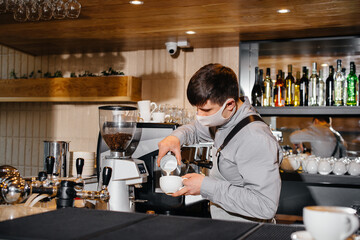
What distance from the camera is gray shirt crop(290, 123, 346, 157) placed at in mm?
3750

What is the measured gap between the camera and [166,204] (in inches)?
92.0

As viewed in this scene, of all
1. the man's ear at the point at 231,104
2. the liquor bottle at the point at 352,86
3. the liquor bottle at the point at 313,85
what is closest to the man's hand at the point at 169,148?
the man's ear at the point at 231,104

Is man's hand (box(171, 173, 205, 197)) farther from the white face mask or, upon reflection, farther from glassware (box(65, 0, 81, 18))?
glassware (box(65, 0, 81, 18))

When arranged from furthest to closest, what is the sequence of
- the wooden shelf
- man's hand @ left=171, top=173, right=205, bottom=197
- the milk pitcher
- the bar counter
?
1. the wooden shelf
2. the milk pitcher
3. man's hand @ left=171, top=173, right=205, bottom=197
4. the bar counter

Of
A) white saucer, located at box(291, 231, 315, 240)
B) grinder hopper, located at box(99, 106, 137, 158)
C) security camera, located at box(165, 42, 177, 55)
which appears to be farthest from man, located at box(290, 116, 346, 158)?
white saucer, located at box(291, 231, 315, 240)

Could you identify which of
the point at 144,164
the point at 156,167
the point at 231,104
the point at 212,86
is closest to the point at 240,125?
the point at 231,104

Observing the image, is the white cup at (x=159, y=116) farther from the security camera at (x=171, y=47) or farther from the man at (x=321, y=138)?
the man at (x=321, y=138)

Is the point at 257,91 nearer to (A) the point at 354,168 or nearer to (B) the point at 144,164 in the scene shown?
(A) the point at 354,168

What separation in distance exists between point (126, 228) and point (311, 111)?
9.09 feet

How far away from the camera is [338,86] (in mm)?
3469

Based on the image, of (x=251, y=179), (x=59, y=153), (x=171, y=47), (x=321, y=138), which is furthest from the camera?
(x=171, y=47)

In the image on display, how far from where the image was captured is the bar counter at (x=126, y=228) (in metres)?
0.83

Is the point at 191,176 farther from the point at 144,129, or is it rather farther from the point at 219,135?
the point at 144,129

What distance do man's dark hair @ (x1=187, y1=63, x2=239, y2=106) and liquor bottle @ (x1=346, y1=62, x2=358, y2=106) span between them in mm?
2003
